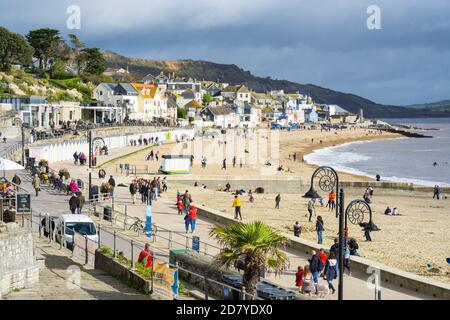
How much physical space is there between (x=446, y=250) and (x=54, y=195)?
51.2 feet

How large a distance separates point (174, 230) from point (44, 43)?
3560 inches

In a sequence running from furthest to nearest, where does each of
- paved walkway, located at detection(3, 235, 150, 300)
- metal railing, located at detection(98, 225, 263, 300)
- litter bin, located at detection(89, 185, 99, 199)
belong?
1. litter bin, located at detection(89, 185, 99, 199)
2. paved walkway, located at detection(3, 235, 150, 300)
3. metal railing, located at detection(98, 225, 263, 300)

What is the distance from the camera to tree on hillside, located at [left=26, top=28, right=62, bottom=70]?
10909cm

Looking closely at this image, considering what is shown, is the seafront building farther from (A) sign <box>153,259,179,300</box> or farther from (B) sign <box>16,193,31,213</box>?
(A) sign <box>153,259,179,300</box>

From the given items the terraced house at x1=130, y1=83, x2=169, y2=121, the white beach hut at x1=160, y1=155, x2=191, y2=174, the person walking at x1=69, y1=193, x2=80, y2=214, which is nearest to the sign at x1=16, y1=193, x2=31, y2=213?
the person walking at x1=69, y1=193, x2=80, y2=214

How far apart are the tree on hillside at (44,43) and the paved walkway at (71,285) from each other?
96590 millimetres

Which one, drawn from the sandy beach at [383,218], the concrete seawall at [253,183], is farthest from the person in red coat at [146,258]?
the concrete seawall at [253,183]

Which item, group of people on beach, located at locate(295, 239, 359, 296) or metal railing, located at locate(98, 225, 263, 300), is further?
group of people on beach, located at locate(295, 239, 359, 296)

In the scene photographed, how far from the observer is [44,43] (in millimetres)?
108875

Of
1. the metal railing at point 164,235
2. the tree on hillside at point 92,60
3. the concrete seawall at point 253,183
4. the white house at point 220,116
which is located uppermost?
the tree on hillside at point 92,60

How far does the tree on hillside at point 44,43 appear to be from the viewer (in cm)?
10909

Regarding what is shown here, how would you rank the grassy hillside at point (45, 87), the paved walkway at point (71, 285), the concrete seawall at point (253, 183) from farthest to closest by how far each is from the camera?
the grassy hillside at point (45, 87), the concrete seawall at point (253, 183), the paved walkway at point (71, 285)

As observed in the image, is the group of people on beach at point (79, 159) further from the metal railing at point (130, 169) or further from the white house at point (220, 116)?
the white house at point (220, 116)

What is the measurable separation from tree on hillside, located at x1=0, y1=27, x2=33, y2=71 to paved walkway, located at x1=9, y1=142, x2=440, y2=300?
55.4 metres
